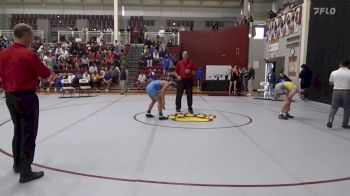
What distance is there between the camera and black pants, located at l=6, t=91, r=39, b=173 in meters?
3.98

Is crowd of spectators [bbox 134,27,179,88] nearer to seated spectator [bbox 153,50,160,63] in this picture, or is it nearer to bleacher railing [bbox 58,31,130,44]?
seated spectator [bbox 153,50,160,63]

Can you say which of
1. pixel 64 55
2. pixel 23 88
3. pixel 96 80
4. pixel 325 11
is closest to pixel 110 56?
pixel 64 55

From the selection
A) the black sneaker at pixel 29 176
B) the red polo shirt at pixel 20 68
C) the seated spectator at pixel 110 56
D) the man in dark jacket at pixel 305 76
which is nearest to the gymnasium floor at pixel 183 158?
the black sneaker at pixel 29 176

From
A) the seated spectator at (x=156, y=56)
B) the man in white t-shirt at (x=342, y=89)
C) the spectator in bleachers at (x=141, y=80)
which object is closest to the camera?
the man in white t-shirt at (x=342, y=89)

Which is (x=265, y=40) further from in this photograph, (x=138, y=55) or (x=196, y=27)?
(x=196, y=27)

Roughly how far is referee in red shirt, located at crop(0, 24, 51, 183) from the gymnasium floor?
1.06 feet

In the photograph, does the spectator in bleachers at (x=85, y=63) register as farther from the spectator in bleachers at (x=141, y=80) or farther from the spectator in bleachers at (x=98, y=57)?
the spectator in bleachers at (x=141, y=80)

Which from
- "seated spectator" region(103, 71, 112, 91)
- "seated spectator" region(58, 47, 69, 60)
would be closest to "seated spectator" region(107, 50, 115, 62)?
"seated spectator" region(103, 71, 112, 91)

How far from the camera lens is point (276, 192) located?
12.4ft

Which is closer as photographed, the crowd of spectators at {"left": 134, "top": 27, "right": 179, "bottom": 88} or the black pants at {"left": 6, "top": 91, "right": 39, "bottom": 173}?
the black pants at {"left": 6, "top": 91, "right": 39, "bottom": 173}

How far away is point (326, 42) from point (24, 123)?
12989mm

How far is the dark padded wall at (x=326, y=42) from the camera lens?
12.5m

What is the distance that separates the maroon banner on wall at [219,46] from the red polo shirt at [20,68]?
824 inches

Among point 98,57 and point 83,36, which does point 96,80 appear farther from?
point 83,36
